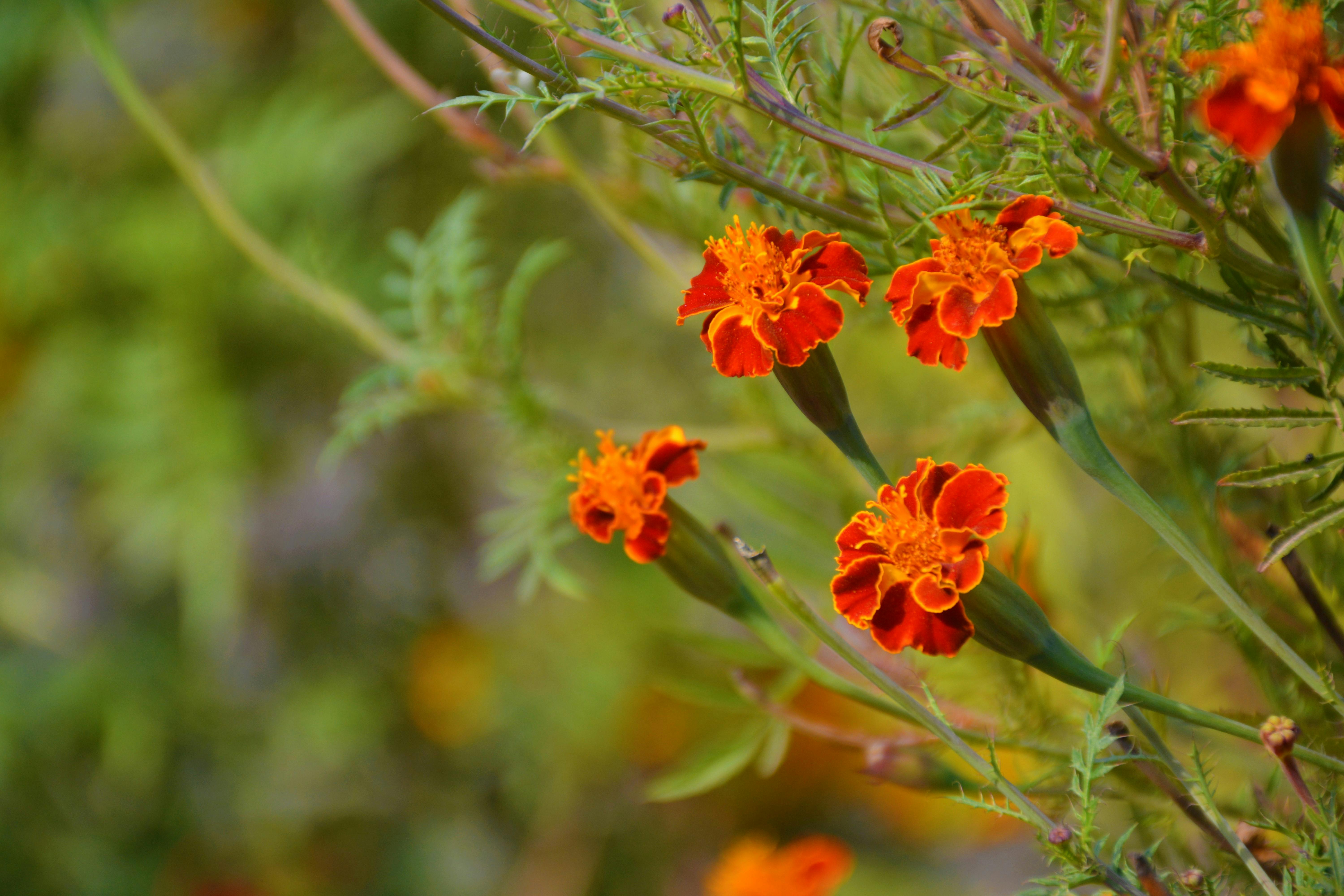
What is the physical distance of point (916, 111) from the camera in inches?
8.0

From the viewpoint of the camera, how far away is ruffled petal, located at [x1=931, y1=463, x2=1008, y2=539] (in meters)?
0.18

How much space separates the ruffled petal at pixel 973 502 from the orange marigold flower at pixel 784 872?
206 millimetres

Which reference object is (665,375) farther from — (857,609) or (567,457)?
(857,609)

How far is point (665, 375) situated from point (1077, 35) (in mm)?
997

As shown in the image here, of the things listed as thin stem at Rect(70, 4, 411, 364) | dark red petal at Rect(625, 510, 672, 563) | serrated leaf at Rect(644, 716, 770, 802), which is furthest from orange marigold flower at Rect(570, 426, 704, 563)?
thin stem at Rect(70, 4, 411, 364)

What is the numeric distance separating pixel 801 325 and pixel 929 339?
3 centimetres

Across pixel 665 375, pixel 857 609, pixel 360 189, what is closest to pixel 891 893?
pixel 665 375

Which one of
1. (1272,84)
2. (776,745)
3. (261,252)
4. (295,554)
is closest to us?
(1272,84)

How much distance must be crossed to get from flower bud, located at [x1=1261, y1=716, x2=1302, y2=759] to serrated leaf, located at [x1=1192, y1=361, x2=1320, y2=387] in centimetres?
6

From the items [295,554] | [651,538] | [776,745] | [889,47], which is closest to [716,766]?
[776,745]

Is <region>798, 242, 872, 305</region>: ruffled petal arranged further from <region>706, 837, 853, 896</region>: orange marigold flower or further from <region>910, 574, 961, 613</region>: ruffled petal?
<region>706, 837, 853, 896</region>: orange marigold flower

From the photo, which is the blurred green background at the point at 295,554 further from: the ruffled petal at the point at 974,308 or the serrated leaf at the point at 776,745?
the ruffled petal at the point at 974,308

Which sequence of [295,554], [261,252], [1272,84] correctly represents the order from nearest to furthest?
[1272,84], [261,252], [295,554]

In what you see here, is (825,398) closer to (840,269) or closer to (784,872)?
(840,269)
